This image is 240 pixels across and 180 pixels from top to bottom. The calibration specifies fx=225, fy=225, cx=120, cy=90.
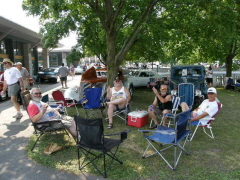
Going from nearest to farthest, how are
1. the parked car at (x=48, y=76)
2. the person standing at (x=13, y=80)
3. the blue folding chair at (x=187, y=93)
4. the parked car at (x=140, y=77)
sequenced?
the person standing at (x=13, y=80), the blue folding chair at (x=187, y=93), the parked car at (x=140, y=77), the parked car at (x=48, y=76)

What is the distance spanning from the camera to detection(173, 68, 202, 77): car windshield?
371 inches

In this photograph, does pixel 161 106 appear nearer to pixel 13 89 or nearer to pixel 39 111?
pixel 39 111

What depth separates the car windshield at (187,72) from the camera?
30.9ft

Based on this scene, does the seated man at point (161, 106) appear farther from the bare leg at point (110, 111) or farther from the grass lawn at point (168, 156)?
the bare leg at point (110, 111)

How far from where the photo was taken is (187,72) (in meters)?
9.65

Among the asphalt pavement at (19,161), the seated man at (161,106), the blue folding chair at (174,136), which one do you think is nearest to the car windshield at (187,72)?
the seated man at (161,106)

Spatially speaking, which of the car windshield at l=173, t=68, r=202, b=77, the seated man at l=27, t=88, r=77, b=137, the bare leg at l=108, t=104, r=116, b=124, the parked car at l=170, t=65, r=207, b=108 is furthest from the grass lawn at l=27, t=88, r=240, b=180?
the car windshield at l=173, t=68, r=202, b=77

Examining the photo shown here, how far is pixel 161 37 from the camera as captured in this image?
27.7 feet

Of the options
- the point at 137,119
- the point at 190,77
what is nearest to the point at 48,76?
the point at 190,77

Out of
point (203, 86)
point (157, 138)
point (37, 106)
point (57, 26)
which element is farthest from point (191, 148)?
point (57, 26)

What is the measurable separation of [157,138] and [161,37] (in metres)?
5.44

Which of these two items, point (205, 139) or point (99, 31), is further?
point (99, 31)

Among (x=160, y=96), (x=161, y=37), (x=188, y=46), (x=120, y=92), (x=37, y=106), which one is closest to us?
(x=37, y=106)

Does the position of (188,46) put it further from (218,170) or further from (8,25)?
(8,25)
